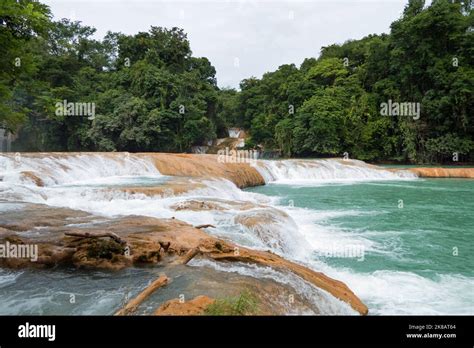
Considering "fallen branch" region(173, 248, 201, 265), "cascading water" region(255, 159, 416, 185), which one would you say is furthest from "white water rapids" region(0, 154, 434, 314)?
"cascading water" region(255, 159, 416, 185)

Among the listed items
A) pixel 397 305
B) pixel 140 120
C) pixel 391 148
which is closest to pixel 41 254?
pixel 397 305

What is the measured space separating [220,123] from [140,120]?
44.9 ft

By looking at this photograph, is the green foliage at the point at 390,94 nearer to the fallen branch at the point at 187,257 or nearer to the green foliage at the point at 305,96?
the green foliage at the point at 305,96

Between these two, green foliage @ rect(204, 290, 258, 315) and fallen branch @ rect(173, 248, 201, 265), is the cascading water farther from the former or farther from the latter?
green foliage @ rect(204, 290, 258, 315)

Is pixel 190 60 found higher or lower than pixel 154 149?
higher

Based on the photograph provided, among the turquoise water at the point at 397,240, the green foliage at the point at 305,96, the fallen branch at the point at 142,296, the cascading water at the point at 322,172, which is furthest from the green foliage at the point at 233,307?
the green foliage at the point at 305,96

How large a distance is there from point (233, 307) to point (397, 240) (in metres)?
6.30

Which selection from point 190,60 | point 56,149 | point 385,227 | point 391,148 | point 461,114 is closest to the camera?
point 385,227

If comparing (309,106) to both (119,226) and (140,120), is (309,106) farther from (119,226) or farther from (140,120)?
(119,226)

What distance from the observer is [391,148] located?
103ft
